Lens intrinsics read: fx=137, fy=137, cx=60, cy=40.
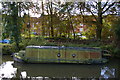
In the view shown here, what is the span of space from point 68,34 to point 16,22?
9.20 ft

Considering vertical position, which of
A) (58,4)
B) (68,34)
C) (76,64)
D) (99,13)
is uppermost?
(58,4)

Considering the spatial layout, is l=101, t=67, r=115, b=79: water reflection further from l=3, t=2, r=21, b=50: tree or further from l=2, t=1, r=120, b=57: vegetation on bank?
l=3, t=2, r=21, b=50: tree

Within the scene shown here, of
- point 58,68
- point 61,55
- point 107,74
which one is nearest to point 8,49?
point 61,55

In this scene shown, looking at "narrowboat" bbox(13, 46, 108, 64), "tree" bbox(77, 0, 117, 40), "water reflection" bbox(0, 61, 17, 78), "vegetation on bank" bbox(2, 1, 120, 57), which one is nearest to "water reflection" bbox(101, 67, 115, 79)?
"narrowboat" bbox(13, 46, 108, 64)

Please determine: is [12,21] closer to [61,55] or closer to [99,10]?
[61,55]

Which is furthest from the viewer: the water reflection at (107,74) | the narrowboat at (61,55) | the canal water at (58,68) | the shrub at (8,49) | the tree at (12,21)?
the shrub at (8,49)

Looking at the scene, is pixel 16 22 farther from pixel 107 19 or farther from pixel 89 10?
pixel 107 19

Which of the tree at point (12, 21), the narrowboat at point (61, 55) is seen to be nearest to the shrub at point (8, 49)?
the tree at point (12, 21)

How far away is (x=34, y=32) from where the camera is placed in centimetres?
698

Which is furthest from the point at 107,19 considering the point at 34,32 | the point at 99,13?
the point at 34,32

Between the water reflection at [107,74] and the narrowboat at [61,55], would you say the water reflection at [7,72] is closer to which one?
the narrowboat at [61,55]

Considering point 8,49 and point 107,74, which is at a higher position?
point 8,49

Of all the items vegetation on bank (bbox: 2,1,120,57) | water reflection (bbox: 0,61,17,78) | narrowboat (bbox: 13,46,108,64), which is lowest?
water reflection (bbox: 0,61,17,78)

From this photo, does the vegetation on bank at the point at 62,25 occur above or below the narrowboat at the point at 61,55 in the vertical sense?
above
